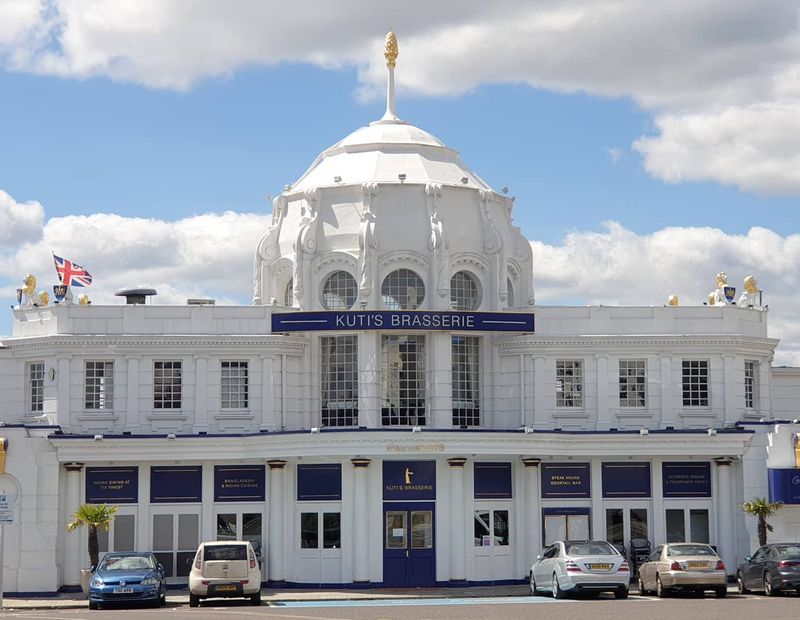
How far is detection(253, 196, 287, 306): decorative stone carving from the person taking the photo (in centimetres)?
5141

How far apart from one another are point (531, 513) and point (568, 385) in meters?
4.76

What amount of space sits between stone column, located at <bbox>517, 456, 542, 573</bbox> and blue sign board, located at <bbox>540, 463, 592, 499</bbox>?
456mm

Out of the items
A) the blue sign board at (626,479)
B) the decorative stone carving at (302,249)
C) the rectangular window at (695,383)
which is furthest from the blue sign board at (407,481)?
the rectangular window at (695,383)

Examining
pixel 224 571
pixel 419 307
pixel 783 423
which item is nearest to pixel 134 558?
pixel 224 571

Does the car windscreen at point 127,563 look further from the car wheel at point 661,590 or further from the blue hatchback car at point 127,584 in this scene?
the car wheel at point 661,590

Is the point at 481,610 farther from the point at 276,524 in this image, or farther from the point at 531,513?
the point at 276,524

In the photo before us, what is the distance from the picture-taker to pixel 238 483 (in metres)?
48.0

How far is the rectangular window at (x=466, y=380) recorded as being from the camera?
49594 millimetres

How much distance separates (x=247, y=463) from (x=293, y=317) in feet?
16.8

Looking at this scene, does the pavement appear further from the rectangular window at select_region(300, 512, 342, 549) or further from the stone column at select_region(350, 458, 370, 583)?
the rectangular window at select_region(300, 512, 342, 549)

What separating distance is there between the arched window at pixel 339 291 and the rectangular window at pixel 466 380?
3.83 meters

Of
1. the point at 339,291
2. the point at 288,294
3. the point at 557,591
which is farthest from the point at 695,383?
the point at 288,294

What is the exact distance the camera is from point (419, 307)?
161 ft

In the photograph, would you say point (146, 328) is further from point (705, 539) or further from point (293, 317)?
point (705, 539)
